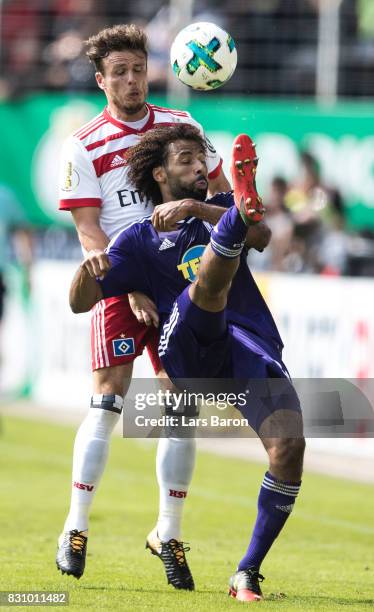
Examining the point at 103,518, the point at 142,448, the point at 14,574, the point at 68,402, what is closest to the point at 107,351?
the point at 14,574

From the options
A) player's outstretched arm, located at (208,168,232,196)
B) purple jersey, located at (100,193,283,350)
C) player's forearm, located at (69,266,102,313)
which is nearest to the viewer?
player's forearm, located at (69,266,102,313)

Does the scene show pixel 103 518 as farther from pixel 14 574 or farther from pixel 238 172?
pixel 238 172

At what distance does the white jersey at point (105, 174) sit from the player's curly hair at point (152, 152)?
0.13 m

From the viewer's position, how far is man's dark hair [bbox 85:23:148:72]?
24.3 ft

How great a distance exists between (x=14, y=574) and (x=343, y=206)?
9.87 meters

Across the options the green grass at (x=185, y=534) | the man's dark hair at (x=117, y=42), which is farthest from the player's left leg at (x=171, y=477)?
the man's dark hair at (x=117, y=42)

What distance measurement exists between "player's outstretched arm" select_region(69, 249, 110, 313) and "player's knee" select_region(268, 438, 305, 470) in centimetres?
113

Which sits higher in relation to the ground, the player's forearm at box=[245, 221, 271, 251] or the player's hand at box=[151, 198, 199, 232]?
the player's hand at box=[151, 198, 199, 232]

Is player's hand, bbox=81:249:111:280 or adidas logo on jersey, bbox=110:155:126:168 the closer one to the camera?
player's hand, bbox=81:249:111:280

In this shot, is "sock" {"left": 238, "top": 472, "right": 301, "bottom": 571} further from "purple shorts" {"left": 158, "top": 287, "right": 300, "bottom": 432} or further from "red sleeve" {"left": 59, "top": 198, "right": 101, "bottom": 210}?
"red sleeve" {"left": 59, "top": 198, "right": 101, "bottom": 210}

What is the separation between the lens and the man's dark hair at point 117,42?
24.3ft

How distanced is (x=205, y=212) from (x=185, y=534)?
3.52 m

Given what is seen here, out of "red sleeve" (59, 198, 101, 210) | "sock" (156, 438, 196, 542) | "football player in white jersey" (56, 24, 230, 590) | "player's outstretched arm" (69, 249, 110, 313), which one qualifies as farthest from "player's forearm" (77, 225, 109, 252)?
"sock" (156, 438, 196, 542)

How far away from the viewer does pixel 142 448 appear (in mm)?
14805
